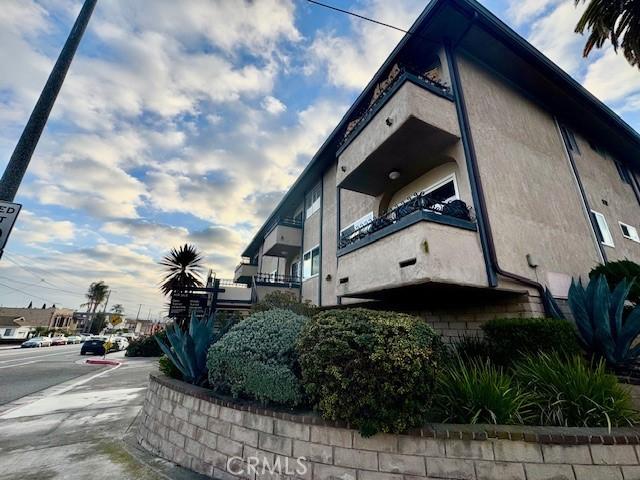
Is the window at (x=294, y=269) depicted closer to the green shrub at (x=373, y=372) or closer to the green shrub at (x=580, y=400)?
the green shrub at (x=373, y=372)

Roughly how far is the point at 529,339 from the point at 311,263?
32.5 feet

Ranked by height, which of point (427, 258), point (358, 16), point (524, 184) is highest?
point (358, 16)

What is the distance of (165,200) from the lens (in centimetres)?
1310

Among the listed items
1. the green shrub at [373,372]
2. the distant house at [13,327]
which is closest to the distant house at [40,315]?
the distant house at [13,327]

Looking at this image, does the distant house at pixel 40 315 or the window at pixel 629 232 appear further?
the distant house at pixel 40 315

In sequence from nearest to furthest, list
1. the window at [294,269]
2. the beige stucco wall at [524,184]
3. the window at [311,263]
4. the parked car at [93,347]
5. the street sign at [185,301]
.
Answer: the beige stucco wall at [524,184]
the window at [311,263]
the street sign at [185,301]
the window at [294,269]
the parked car at [93,347]

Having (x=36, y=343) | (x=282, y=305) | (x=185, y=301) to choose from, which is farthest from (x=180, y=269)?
(x=36, y=343)

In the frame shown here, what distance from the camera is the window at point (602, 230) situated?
30.2 ft

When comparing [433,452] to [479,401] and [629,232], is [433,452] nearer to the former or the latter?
[479,401]

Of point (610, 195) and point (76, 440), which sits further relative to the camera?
point (610, 195)

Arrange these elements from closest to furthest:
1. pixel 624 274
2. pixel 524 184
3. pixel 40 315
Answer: pixel 624 274
pixel 524 184
pixel 40 315

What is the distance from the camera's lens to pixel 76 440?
16.2 feet

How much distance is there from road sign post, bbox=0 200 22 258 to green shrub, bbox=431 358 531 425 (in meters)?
5.38

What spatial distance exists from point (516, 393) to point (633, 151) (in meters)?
Result: 16.8
